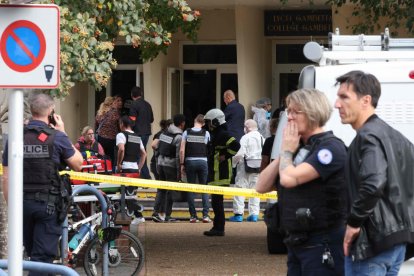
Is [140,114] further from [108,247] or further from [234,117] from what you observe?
[108,247]

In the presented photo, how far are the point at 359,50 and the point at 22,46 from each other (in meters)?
4.54

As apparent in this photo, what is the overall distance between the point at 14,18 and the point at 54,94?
4.62 meters

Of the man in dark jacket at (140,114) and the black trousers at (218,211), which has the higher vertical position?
the man in dark jacket at (140,114)

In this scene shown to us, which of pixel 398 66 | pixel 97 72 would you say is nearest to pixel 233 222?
pixel 97 72

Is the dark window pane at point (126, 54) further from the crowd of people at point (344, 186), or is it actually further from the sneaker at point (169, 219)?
the crowd of people at point (344, 186)

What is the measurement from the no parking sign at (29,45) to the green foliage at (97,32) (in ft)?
13.7

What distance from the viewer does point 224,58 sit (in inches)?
943

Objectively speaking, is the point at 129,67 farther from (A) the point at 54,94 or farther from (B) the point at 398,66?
(B) the point at 398,66

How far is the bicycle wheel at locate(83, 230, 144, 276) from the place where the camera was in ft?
37.9

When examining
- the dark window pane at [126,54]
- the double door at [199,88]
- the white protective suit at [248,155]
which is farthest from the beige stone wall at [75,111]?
the white protective suit at [248,155]

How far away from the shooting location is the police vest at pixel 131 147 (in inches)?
645

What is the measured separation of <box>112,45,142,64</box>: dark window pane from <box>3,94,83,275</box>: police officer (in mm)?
14611

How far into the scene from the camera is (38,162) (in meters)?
8.98

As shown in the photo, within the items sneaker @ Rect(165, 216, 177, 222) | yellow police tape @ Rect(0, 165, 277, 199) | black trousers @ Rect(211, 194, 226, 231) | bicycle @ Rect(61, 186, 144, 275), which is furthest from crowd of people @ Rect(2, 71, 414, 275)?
sneaker @ Rect(165, 216, 177, 222)
